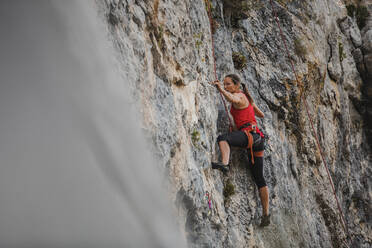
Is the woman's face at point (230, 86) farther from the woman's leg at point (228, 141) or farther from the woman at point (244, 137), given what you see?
the woman's leg at point (228, 141)

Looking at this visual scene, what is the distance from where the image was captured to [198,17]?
6.21 metres

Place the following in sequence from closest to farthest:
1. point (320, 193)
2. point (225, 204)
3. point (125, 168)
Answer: point (125, 168) → point (225, 204) → point (320, 193)

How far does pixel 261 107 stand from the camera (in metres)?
7.73

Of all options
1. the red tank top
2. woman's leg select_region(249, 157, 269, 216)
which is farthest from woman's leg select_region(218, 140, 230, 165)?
woman's leg select_region(249, 157, 269, 216)

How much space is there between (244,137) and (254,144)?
0.30m

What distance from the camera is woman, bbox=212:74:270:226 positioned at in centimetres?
586

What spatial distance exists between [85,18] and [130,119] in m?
1.11

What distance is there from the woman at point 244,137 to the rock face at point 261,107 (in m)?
0.17

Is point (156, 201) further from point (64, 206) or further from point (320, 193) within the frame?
point (320, 193)

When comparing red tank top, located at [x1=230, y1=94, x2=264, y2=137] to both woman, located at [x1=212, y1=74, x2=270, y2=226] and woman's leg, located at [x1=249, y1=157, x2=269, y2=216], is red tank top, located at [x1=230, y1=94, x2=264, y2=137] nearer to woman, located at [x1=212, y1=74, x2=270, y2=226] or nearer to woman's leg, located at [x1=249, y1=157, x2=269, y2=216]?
woman, located at [x1=212, y1=74, x2=270, y2=226]

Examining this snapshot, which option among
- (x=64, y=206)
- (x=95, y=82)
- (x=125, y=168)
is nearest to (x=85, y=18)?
(x=95, y=82)

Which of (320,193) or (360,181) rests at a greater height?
(320,193)

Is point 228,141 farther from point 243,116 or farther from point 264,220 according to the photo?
point 264,220

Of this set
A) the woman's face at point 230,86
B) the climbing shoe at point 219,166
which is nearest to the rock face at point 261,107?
the climbing shoe at point 219,166
